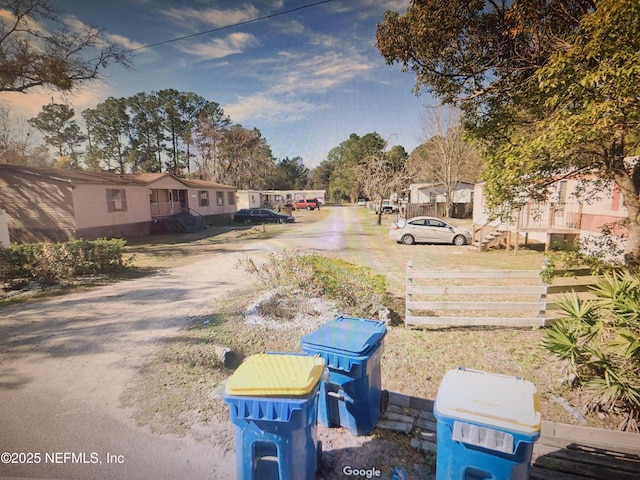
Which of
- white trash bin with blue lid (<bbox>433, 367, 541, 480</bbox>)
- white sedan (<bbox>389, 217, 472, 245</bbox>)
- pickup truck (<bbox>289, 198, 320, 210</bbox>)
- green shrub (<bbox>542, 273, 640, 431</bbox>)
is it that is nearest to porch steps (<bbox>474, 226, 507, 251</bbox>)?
white sedan (<bbox>389, 217, 472, 245</bbox>)

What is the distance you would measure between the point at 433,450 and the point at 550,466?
0.95 meters

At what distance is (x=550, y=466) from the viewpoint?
8.45 ft

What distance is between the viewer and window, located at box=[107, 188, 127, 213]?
1549cm

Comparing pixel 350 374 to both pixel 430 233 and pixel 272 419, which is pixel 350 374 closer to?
pixel 272 419

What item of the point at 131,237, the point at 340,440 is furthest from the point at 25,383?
the point at 131,237

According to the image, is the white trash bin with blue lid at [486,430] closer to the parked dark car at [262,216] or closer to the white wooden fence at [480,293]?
the white wooden fence at [480,293]

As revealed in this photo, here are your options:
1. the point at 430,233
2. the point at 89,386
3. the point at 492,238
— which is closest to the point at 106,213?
the point at 89,386

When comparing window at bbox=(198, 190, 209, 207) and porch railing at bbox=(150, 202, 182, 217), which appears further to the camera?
window at bbox=(198, 190, 209, 207)

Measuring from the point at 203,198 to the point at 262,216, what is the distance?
4.67 meters

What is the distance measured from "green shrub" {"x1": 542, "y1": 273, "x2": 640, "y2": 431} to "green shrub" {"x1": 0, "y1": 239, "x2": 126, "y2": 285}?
34.4 ft

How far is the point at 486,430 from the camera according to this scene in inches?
72.3

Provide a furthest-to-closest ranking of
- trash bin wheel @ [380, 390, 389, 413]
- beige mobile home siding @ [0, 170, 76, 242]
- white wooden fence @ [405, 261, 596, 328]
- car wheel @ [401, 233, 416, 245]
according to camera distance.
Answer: car wheel @ [401, 233, 416, 245], beige mobile home siding @ [0, 170, 76, 242], white wooden fence @ [405, 261, 596, 328], trash bin wheel @ [380, 390, 389, 413]

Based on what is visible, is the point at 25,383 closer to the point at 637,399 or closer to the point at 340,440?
the point at 340,440

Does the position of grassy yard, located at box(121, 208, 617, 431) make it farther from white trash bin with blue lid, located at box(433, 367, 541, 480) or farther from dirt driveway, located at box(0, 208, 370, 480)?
white trash bin with blue lid, located at box(433, 367, 541, 480)
